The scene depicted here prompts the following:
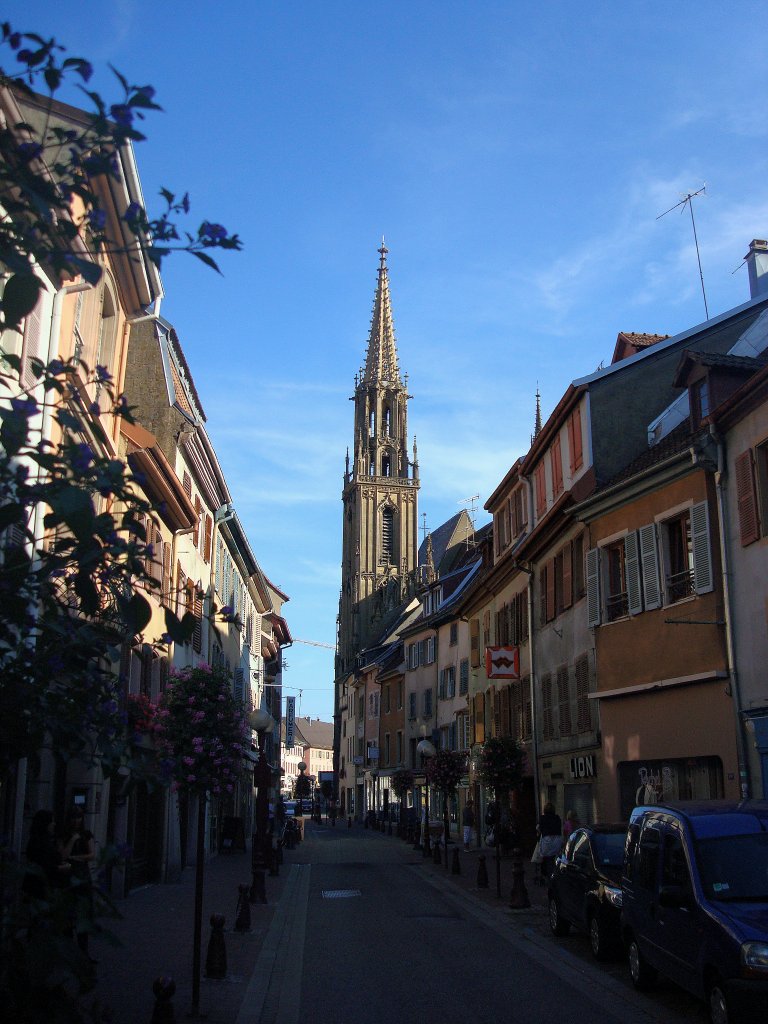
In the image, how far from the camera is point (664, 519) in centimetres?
1919

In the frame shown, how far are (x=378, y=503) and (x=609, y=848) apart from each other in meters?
96.0

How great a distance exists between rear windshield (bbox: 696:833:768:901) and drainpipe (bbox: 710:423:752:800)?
7647 millimetres

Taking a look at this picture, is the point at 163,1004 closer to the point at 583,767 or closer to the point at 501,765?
the point at 583,767

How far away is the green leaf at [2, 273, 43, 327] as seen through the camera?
176 inches

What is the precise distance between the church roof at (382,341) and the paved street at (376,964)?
97734 mm

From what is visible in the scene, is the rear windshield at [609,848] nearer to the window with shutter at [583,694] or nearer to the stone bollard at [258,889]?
the stone bollard at [258,889]

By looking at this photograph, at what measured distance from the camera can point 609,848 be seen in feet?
41.9

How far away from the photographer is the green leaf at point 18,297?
446 cm

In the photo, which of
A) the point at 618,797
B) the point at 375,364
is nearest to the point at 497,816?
the point at 618,797

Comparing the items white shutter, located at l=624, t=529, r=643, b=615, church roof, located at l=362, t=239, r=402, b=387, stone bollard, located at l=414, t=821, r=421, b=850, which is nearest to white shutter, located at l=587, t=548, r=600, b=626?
white shutter, located at l=624, t=529, r=643, b=615

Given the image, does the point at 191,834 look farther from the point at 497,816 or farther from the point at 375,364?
the point at 375,364

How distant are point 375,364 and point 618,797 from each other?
323 feet

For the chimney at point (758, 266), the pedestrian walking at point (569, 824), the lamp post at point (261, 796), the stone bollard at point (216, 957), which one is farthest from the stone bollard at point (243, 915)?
the chimney at point (758, 266)

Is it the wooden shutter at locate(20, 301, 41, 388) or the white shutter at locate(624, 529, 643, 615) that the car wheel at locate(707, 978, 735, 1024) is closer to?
the wooden shutter at locate(20, 301, 41, 388)
